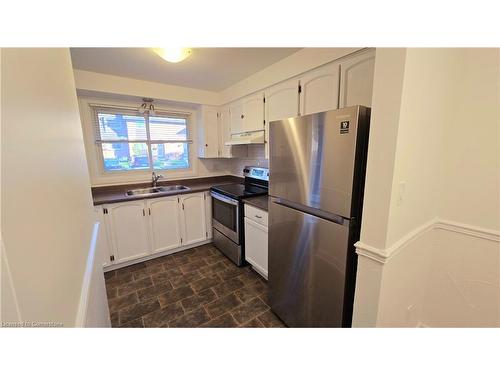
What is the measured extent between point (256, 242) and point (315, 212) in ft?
3.51

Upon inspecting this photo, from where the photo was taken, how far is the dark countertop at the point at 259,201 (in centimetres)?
207

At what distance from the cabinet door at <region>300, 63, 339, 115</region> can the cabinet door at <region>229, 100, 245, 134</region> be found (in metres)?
1.01

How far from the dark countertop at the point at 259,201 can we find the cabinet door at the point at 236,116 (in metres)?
0.95

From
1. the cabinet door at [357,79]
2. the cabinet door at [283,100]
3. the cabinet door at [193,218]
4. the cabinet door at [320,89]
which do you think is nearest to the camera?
the cabinet door at [357,79]

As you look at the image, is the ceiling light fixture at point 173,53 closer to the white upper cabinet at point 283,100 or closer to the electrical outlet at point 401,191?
the white upper cabinet at point 283,100

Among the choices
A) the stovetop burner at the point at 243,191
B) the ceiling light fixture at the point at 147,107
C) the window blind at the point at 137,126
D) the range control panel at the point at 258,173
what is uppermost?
the ceiling light fixture at the point at 147,107

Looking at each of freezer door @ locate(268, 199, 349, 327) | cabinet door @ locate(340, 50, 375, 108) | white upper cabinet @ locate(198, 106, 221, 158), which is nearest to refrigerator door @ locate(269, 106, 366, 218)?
freezer door @ locate(268, 199, 349, 327)

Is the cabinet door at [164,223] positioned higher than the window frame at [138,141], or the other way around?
the window frame at [138,141]

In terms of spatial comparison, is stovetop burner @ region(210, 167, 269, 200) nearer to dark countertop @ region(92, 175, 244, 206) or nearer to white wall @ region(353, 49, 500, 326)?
dark countertop @ region(92, 175, 244, 206)

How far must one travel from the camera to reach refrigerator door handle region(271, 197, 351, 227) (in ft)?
3.85

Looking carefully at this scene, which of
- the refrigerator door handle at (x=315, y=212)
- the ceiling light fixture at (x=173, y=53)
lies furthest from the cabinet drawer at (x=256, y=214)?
the ceiling light fixture at (x=173, y=53)
